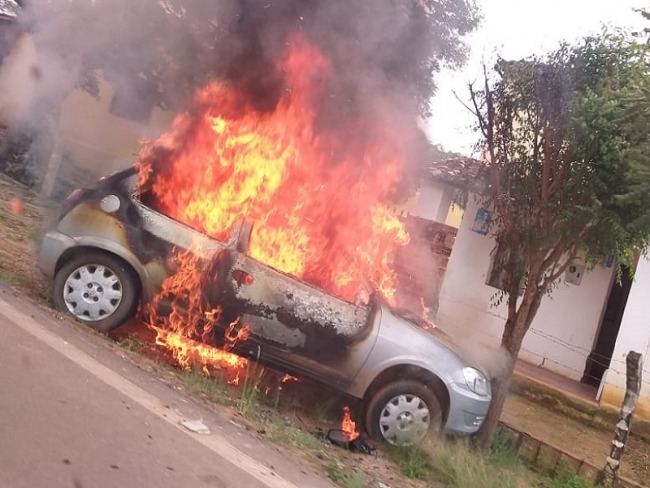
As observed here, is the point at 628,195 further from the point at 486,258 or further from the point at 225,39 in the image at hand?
the point at 486,258

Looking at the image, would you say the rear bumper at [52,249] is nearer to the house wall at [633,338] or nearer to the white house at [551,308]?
the white house at [551,308]

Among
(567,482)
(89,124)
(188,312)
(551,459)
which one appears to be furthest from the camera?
(89,124)

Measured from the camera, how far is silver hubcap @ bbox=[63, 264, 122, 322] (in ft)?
18.3

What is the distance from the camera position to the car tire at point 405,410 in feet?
17.6

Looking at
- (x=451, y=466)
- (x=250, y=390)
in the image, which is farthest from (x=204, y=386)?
(x=451, y=466)

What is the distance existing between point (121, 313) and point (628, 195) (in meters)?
4.65

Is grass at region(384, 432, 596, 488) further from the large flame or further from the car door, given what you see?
the large flame

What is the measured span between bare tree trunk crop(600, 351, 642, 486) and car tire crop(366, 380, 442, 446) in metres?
2.26

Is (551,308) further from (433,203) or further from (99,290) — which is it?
(99,290)

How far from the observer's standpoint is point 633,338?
10.2m

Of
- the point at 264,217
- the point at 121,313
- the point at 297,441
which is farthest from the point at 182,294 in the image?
the point at 297,441

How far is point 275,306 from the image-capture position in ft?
17.9

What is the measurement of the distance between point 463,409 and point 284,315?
5.75 feet

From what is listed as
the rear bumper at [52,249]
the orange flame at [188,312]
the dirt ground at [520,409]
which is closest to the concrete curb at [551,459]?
the dirt ground at [520,409]
